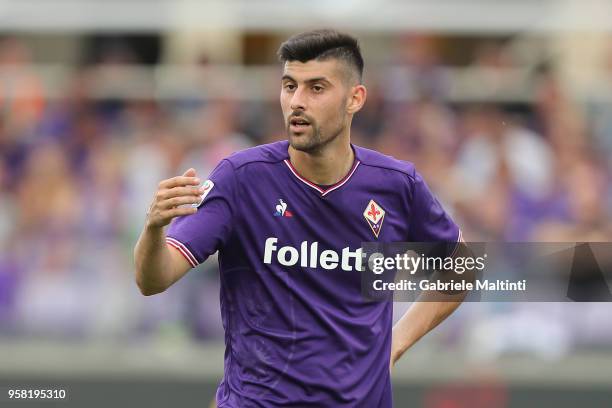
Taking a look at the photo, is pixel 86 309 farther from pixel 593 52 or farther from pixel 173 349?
pixel 593 52

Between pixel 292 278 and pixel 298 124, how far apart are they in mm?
718

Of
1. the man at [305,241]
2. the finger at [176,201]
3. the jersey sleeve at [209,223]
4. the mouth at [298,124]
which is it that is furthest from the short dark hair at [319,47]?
the finger at [176,201]

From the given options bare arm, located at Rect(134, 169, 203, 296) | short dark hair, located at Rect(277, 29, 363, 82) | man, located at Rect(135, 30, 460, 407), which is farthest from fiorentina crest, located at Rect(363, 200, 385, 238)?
bare arm, located at Rect(134, 169, 203, 296)

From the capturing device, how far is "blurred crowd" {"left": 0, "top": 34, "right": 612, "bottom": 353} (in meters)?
10.0

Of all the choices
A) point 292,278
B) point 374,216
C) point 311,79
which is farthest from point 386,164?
point 292,278

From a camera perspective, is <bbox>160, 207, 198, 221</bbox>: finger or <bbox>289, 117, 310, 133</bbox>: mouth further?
<bbox>289, 117, 310, 133</bbox>: mouth

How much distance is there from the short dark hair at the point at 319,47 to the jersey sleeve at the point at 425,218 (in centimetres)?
70

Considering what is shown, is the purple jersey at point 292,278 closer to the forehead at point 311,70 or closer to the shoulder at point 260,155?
the shoulder at point 260,155

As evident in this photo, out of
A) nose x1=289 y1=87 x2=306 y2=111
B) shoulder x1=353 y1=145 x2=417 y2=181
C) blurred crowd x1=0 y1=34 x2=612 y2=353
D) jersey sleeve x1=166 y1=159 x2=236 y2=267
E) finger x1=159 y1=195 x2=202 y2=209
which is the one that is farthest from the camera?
blurred crowd x1=0 y1=34 x2=612 y2=353

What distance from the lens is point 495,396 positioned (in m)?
9.65

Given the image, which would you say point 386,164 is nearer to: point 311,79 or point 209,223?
point 311,79

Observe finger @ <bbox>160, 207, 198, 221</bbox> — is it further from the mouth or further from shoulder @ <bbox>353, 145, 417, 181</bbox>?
shoulder @ <bbox>353, 145, 417, 181</bbox>

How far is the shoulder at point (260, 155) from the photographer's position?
552 centimetres

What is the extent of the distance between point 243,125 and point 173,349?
2.52 meters
